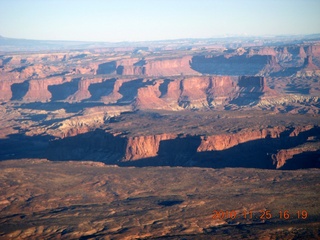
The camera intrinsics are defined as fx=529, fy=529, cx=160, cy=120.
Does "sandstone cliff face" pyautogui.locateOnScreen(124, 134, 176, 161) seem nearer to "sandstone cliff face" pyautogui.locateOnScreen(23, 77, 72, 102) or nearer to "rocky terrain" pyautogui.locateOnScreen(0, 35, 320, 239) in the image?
"rocky terrain" pyautogui.locateOnScreen(0, 35, 320, 239)

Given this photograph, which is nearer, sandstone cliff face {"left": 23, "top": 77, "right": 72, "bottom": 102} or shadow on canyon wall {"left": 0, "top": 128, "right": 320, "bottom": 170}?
shadow on canyon wall {"left": 0, "top": 128, "right": 320, "bottom": 170}

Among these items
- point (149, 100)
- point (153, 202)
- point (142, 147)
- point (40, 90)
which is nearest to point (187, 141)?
point (142, 147)

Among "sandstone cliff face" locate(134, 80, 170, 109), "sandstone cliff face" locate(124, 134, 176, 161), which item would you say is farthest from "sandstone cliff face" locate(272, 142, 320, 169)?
"sandstone cliff face" locate(134, 80, 170, 109)

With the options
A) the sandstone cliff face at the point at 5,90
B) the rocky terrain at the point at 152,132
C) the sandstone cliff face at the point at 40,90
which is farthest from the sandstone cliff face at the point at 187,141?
the sandstone cliff face at the point at 5,90

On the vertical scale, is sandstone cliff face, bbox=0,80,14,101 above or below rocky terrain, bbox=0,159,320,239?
below

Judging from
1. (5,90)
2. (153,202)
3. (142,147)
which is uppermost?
(153,202)

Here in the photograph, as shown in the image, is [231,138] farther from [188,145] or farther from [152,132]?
[152,132]

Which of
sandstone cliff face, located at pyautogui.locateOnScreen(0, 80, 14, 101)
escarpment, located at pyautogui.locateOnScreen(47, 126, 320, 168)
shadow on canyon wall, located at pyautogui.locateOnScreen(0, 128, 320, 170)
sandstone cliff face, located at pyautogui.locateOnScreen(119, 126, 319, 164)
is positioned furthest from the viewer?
sandstone cliff face, located at pyautogui.locateOnScreen(0, 80, 14, 101)

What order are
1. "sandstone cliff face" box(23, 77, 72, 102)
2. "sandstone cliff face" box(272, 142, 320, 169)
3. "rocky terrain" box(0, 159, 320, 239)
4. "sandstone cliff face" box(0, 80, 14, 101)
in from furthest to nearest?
"sandstone cliff face" box(0, 80, 14, 101), "sandstone cliff face" box(23, 77, 72, 102), "sandstone cliff face" box(272, 142, 320, 169), "rocky terrain" box(0, 159, 320, 239)

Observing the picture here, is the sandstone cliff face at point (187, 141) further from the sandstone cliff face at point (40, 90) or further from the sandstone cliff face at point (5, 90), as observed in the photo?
the sandstone cliff face at point (5, 90)
